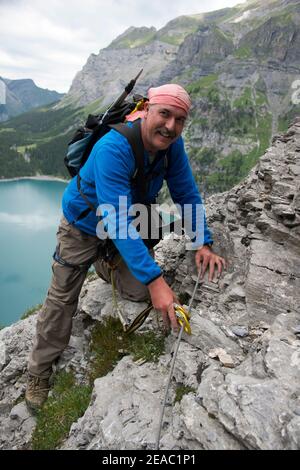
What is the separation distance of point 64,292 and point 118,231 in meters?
2.82

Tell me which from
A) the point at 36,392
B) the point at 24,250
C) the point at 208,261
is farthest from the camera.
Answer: the point at 24,250

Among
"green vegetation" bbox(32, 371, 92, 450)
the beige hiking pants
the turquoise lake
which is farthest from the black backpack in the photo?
the turquoise lake

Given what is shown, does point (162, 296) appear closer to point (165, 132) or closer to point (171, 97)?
point (165, 132)

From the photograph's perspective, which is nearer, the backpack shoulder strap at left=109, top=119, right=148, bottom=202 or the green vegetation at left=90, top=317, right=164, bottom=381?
the backpack shoulder strap at left=109, top=119, right=148, bottom=202

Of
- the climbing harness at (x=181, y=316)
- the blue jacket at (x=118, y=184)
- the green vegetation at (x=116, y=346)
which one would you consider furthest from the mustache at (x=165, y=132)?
the green vegetation at (x=116, y=346)

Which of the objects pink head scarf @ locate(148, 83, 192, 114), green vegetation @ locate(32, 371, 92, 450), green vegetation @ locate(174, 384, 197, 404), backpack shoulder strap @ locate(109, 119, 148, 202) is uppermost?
pink head scarf @ locate(148, 83, 192, 114)

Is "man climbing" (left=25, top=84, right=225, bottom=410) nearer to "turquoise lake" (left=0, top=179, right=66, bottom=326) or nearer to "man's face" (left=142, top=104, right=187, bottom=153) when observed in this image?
"man's face" (left=142, top=104, right=187, bottom=153)

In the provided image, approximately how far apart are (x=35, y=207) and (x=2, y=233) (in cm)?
4325

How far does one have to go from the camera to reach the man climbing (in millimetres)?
5586

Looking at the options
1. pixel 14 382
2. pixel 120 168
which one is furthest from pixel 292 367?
pixel 14 382

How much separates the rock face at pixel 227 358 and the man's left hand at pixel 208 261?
0.22 m

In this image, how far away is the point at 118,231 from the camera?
18.5 feet

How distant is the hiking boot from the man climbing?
0.02 metres

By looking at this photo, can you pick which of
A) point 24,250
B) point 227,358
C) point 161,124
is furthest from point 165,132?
point 24,250
